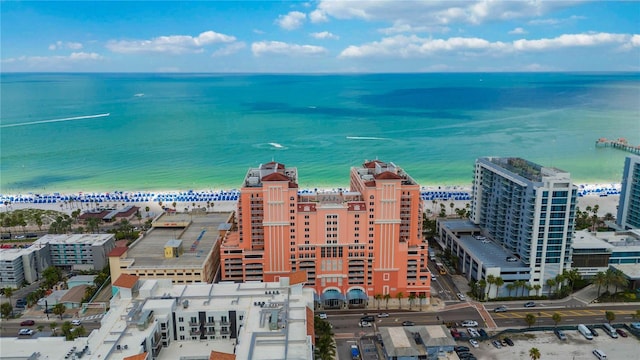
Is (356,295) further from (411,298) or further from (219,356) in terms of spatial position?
(219,356)

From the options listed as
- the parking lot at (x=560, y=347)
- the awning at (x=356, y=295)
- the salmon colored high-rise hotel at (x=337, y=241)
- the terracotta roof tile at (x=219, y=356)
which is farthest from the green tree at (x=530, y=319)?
the terracotta roof tile at (x=219, y=356)

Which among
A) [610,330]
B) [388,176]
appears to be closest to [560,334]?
[610,330]

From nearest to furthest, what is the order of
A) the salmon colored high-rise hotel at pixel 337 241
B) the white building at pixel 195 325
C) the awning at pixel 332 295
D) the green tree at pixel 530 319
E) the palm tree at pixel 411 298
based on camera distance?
the white building at pixel 195 325 < the green tree at pixel 530 319 < the salmon colored high-rise hotel at pixel 337 241 < the palm tree at pixel 411 298 < the awning at pixel 332 295

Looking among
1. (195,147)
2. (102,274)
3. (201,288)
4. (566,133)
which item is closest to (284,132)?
(195,147)

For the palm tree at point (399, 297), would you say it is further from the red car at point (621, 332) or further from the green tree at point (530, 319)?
the red car at point (621, 332)

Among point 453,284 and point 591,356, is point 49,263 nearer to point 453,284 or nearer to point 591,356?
point 453,284

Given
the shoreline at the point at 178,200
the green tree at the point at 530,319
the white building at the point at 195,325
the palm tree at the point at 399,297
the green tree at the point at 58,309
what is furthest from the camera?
the shoreline at the point at 178,200
